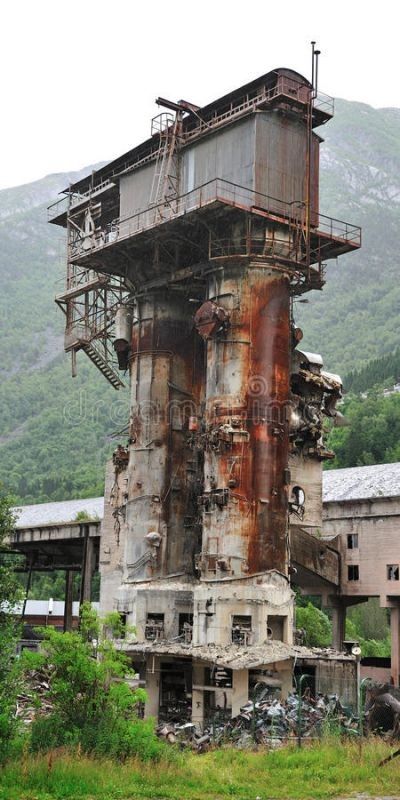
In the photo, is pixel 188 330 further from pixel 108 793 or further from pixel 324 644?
pixel 108 793

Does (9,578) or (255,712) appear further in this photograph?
(255,712)

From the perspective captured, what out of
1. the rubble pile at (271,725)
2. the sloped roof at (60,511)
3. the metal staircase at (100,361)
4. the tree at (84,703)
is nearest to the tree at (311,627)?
the sloped roof at (60,511)

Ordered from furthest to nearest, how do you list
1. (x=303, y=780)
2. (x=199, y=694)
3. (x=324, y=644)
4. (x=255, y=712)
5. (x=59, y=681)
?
(x=324, y=644) → (x=199, y=694) → (x=255, y=712) → (x=59, y=681) → (x=303, y=780)

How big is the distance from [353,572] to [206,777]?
98.5 feet

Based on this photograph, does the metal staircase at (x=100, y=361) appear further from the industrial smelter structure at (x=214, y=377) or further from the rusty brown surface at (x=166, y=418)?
the rusty brown surface at (x=166, y=418)

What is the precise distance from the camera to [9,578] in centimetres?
3108

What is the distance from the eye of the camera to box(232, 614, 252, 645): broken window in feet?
141

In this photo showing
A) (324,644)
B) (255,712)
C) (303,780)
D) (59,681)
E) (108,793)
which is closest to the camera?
A: (108,793)

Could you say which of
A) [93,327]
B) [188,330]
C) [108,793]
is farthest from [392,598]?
[108,793]

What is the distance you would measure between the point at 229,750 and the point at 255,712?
4.54m

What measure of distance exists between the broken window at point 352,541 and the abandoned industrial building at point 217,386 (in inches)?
36.8

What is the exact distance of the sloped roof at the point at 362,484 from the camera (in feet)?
185

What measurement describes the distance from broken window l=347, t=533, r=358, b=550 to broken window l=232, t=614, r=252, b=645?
13971 mm

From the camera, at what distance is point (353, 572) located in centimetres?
5547
